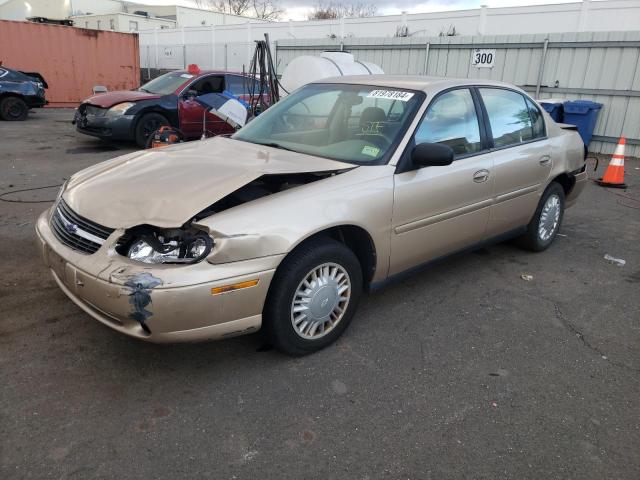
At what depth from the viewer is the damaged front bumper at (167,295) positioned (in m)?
2.43

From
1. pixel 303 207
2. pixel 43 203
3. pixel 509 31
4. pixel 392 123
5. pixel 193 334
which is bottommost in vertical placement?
pixel 43 203

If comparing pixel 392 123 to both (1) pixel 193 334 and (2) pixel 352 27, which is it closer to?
(1) pixel 193 334

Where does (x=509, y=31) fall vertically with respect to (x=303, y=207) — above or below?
above

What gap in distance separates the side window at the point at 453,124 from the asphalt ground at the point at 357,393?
119 cm

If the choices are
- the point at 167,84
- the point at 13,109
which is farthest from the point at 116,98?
the point at 13,109

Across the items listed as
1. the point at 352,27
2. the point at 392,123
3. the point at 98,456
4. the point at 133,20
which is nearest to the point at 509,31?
the point at 352,27

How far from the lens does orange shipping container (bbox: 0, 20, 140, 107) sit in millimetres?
17078

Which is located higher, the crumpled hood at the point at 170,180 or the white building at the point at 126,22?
the white building at the point at 126,22

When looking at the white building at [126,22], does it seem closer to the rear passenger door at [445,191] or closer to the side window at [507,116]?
the side window at [507,116]

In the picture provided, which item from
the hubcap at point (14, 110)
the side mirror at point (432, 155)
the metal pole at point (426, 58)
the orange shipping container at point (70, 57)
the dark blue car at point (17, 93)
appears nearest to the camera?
the side mirror at point (432, 155)

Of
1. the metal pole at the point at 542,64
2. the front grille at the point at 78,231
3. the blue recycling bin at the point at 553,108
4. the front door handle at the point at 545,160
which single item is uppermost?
the metal pole at the point at 542,64

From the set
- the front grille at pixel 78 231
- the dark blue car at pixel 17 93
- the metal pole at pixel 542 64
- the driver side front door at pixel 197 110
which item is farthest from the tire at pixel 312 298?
the dark blue car at pixel 17 93

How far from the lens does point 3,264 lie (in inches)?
164

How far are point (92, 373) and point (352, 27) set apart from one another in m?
21.9
